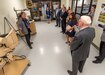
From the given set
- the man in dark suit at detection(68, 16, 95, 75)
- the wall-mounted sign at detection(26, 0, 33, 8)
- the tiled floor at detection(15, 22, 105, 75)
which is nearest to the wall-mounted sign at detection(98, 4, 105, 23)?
the tiled floor at detection(15, 22, 105, 75)

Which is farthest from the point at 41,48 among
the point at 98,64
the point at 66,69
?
the point at 98,64

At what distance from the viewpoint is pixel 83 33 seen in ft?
5.59

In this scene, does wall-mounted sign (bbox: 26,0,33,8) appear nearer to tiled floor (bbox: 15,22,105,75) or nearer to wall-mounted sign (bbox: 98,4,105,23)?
tiled floor (bbox: 15,22,105,75)

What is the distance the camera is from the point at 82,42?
178 cm

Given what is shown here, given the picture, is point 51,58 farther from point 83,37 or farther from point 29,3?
point 29,3

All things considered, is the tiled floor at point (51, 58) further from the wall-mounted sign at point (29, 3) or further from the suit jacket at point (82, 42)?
the wall-mounted sign at point (29, 3)

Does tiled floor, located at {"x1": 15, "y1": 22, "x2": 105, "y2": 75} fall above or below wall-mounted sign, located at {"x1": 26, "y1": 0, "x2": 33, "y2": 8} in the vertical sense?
below

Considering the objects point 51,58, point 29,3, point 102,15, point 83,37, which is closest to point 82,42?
point 83,37

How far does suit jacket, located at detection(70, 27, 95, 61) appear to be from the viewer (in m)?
1.71

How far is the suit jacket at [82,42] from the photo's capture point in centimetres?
171

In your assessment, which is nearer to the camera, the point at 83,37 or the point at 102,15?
the point at 83,37

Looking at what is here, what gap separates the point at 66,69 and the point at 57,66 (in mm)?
277

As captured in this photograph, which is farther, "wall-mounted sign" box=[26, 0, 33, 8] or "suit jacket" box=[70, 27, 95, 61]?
"wall-mounted sign" box=[26, 0, 33, 8]

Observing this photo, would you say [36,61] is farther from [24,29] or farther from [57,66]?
[24,29]
